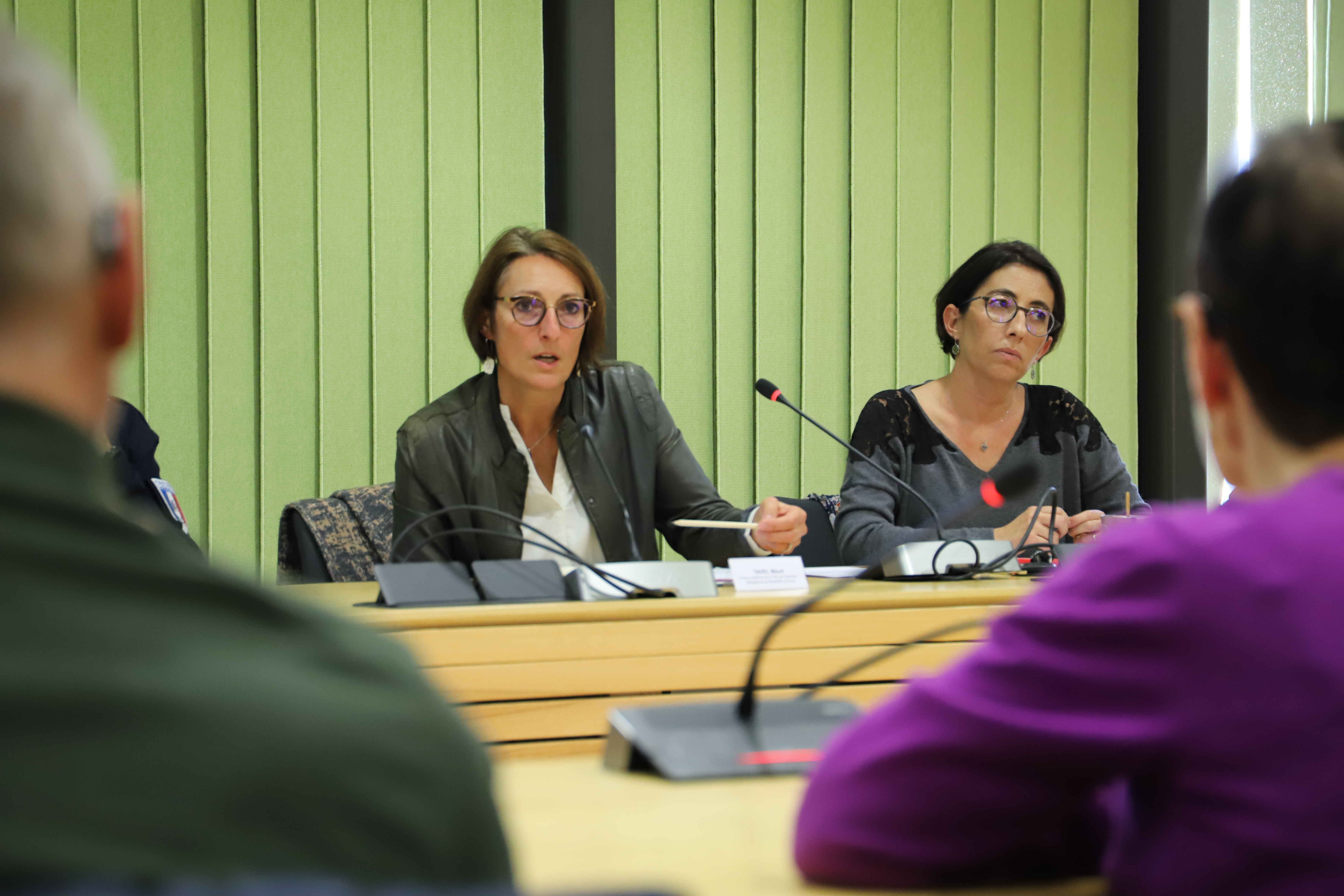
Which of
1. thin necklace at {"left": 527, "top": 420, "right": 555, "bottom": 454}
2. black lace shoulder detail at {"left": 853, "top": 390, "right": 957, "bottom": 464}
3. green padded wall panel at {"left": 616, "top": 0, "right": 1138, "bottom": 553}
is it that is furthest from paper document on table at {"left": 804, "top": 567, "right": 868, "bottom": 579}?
green padded wall panel at {"left": 616, "top": 0, "right": 1138, "bottom": 553}

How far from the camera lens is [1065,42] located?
396 centimetres

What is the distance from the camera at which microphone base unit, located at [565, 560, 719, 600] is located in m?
1.83

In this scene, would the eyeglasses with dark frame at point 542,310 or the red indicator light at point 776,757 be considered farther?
the eyeglasses with dark frame at point 542,310

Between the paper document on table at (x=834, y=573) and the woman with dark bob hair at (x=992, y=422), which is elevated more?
the woman with dark bob hair at (x=992, y=422)

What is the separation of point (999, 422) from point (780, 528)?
0.94 metres

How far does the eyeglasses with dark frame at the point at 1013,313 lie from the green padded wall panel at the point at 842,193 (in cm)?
97

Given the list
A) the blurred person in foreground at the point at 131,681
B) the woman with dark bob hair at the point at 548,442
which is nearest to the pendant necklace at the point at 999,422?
the woman with dark bob hair at the point at 548,442

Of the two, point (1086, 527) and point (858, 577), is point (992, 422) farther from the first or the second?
point (858, 577)

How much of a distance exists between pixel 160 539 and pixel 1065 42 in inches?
160

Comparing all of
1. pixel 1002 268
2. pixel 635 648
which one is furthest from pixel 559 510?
pixel 1002 268

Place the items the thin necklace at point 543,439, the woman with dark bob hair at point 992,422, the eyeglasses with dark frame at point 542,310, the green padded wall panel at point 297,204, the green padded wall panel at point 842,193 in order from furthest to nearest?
the green padded wall panel at point 842,193, the green padded wall panel at point 297,204, the woman with dark bob hair at point 992,422, the thin necklace at point 543,439, the eyeglasses with dark frame at point 542,310

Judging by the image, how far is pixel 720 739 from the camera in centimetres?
96

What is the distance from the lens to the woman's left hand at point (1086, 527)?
7.91 ft

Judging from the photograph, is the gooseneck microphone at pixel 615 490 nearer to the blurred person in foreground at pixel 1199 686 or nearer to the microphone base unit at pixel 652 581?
the microphone base unit at pixel 652 581
